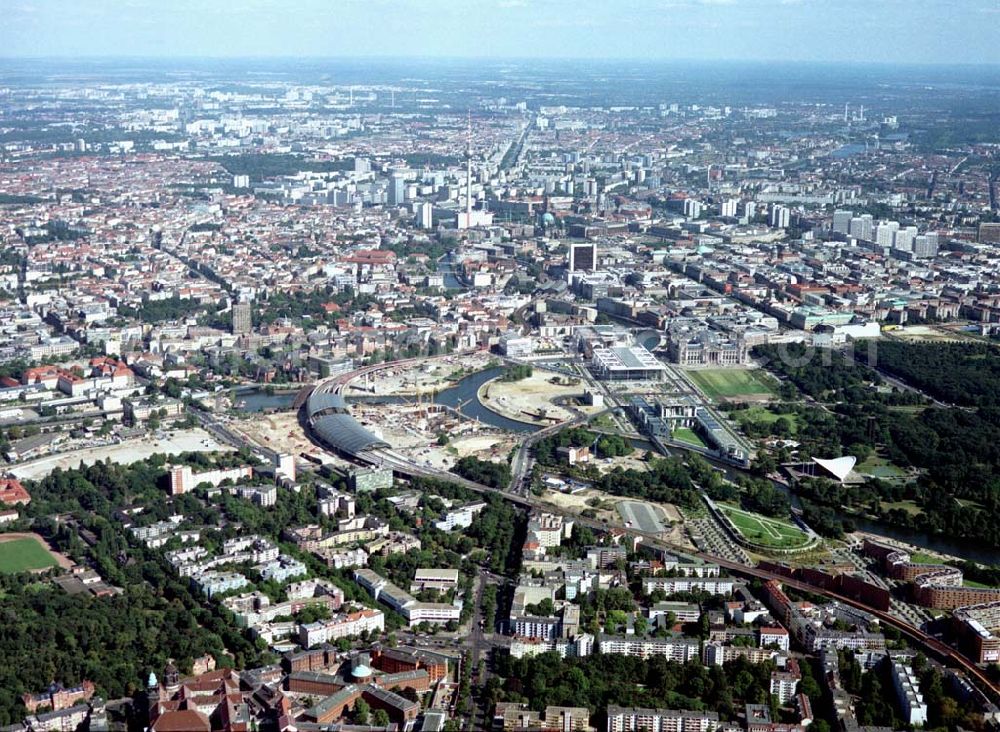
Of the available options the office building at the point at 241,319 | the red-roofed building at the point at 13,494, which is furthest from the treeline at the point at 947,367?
the red-roofed building at the point at 13,494

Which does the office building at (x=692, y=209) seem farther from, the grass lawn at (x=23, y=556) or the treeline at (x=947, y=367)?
the grass lawn at (x=23, y=556)

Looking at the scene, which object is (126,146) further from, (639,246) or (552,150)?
(639,246)

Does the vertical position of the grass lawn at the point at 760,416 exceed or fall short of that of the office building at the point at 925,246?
it falls short

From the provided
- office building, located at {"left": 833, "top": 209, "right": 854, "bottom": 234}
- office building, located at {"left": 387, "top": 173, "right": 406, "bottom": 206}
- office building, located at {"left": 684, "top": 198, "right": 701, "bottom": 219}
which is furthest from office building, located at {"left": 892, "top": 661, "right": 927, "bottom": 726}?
office building, located at {"left": 387, "top": 173, "right": 406, "bottom": 206}

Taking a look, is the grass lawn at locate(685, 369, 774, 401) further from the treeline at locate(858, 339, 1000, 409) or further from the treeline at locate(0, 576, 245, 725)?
the treeline at locate(0, 576, 245, 725)

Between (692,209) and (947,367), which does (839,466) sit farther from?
(692,209)
